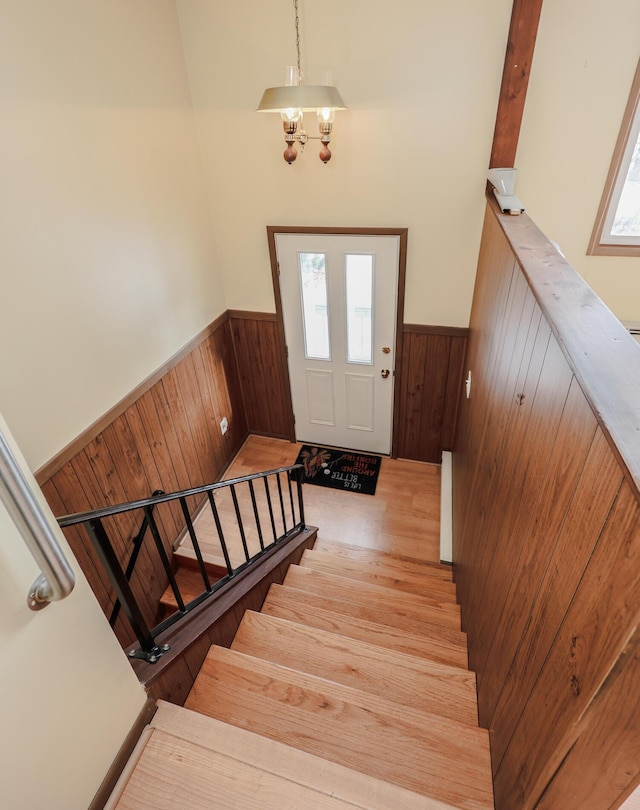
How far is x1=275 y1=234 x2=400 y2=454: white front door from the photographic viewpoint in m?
3.45

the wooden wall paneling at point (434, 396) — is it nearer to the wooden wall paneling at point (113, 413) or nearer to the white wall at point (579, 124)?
the white wall at point (579, 124)

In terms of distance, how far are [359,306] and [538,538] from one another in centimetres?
275

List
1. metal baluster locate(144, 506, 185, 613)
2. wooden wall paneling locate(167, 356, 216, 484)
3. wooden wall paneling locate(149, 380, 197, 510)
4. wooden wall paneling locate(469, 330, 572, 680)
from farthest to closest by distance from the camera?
1. wooden wall paneling locate(167, 356, 216, 484)
2. wooden wall paneling locate(149, 380, 197, 510)
3. metal baluster locate(144, 506, 185, 613)
4. wooden wall paneling locate(469, 330, 572, 680)

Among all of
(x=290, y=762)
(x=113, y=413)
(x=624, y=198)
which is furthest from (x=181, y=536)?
(x=624, y=198)

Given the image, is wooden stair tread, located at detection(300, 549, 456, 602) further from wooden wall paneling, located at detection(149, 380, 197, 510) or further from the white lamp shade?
the white lamp shade

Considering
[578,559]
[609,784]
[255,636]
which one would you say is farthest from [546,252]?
[255,636]

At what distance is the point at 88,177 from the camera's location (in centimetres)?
229

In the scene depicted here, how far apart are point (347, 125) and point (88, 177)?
167cm

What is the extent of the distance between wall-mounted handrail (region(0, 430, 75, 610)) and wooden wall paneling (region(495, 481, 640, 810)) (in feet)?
3.19

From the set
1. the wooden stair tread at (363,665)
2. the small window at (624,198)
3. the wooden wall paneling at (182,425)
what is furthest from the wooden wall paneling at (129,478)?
the small window at (624,198)

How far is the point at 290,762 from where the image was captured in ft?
4.27

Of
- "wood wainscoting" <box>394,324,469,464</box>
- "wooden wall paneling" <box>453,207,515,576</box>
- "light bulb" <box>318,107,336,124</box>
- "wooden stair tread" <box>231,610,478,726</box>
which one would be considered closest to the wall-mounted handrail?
"wooden stair tread" <box>231,610,478,726</box>

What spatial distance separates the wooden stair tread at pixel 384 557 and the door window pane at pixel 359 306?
4.97ft

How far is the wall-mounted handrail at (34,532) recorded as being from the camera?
0.77 m
